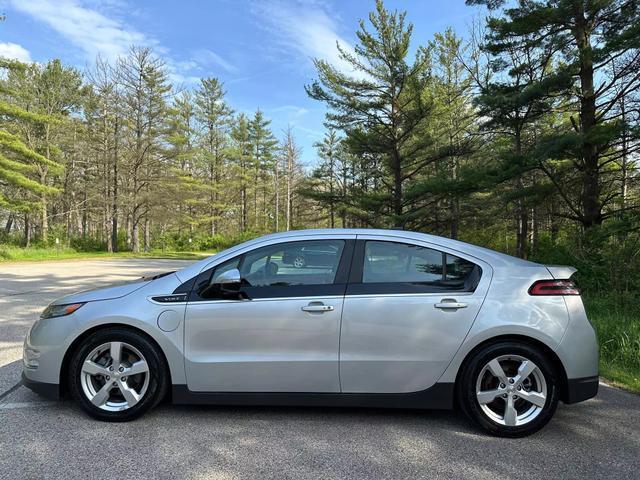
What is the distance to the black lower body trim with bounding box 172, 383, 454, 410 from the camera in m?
3.21

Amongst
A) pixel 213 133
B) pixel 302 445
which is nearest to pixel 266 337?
pixel 302 445

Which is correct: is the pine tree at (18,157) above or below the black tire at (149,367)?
above

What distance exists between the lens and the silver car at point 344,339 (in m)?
3.18

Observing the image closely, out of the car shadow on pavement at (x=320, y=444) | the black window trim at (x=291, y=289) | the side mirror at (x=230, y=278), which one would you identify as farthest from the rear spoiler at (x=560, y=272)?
the side mirror at (x=230, y=278)

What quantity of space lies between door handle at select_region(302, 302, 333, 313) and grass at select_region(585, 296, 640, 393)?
3286mm

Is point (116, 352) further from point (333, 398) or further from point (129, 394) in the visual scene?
point (333, 398)

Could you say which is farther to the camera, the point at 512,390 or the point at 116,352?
the point at 116,352

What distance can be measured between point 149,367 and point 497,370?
259 cm

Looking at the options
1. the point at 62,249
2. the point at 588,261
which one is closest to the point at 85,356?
the point at 588,261

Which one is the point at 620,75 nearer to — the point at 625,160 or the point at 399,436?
the point at 625,160

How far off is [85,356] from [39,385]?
1.46ft

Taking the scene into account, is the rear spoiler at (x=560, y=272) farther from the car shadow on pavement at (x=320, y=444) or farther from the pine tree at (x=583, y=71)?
the pine tree at (x=583, y=71)

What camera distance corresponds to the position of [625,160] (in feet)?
60.2

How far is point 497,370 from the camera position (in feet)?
10.4
